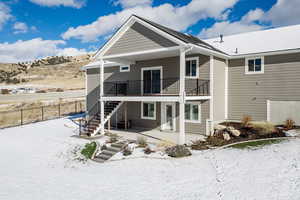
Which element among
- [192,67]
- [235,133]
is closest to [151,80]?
[192,67]

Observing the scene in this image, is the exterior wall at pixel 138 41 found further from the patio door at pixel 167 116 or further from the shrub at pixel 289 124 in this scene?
the shrub at pixel 289 124

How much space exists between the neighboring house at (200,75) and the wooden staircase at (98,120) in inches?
2.2

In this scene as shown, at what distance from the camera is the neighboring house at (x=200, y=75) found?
1332 centimetres

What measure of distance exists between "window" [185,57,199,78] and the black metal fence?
13902 mm

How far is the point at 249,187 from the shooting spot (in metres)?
6.70

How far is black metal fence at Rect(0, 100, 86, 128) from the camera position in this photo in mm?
20578

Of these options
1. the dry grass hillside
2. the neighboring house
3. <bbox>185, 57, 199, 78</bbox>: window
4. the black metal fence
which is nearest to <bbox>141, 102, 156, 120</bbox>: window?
the neighboring house

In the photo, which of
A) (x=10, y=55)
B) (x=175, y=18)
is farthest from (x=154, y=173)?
(x=10, y=55)

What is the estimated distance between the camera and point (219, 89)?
14.9 meters

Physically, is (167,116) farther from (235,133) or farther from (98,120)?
(98,120)

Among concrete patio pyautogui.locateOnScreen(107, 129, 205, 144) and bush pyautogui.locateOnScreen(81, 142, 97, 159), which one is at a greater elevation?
concrete patio pyautogui.locateOnScreen(107, 129, 205, 144)

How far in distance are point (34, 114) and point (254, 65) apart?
2253 cm

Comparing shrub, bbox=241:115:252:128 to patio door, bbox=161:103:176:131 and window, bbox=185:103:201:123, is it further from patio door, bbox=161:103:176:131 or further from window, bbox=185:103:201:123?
patio door, bbox=161:103:176:131

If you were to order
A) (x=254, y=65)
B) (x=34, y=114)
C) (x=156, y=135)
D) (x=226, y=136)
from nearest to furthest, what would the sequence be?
(x=226, y=136), (x=156, y=135), (x=254, y=65), (x=34, y=114)
